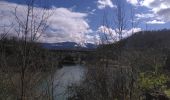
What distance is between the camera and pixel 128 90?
33.6ft

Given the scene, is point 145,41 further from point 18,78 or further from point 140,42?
point 18,78

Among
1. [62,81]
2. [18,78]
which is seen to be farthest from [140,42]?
[18,78]

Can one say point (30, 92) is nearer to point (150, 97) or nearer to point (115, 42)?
point (115, 42)

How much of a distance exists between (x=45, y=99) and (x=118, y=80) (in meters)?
2.66

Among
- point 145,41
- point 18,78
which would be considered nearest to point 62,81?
point 18,78

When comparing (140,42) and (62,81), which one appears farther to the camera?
(140,42)

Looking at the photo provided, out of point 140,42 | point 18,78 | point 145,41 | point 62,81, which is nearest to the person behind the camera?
point 18,78

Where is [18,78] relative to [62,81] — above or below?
above

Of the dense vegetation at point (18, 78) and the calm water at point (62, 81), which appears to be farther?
the calm water at point (62, 81)

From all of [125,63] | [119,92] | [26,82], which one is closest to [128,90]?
[119,92]

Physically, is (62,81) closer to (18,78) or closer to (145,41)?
(18,78)

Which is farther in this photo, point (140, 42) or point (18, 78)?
point (140, 42)

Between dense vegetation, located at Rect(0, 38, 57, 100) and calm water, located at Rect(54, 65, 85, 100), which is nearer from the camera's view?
dense vegetation, located at Rect(0, 38, 57, 100)

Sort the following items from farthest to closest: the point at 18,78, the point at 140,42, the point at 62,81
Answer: the point at 140,42 < the point at 62,81 < the point at 18,78
